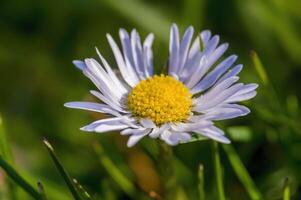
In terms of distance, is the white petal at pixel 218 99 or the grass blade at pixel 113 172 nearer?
the white petal at pixel 218 99

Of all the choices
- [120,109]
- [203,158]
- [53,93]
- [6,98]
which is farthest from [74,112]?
→ [120,109]

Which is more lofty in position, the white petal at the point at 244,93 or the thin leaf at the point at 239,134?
the white petal at the point at 244,93

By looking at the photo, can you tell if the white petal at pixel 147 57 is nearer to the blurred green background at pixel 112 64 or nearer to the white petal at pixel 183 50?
the white petal at pixel 183 50

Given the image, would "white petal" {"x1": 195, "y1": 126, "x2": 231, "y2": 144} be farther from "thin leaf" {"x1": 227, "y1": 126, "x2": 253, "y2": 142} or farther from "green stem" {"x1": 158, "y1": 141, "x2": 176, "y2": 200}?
"thin leaf" {"x1": 227, "y1": 126, "x2": 253, "y2": 142}

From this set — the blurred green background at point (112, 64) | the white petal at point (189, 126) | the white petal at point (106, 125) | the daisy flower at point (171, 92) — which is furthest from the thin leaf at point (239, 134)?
the white petal at point (106, 125)

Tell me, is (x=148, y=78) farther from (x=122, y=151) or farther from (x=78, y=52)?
(x=78, y=52)

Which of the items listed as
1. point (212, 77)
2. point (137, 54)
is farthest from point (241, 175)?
point (137, 54)

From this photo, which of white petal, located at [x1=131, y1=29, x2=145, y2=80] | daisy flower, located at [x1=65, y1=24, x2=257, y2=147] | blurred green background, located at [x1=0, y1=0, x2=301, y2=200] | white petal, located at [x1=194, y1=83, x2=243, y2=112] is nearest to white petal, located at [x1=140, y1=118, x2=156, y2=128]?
daisy flower, located at [x1=65, y1=24, x2=257, y2=147]
